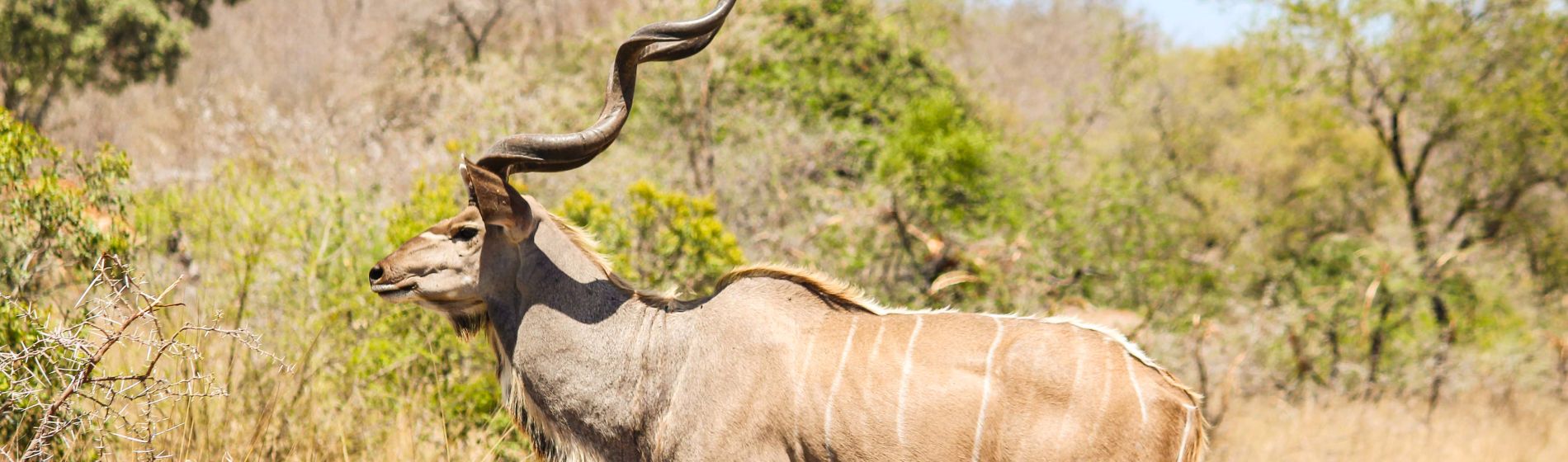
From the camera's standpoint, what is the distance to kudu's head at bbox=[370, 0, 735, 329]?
11.2 ft

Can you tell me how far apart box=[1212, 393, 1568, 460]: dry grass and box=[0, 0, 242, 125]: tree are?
14756 millimetres

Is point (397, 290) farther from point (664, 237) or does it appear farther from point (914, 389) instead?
point (664, 237)

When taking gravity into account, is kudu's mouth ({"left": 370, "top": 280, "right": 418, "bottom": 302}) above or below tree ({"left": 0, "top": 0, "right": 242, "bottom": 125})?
below

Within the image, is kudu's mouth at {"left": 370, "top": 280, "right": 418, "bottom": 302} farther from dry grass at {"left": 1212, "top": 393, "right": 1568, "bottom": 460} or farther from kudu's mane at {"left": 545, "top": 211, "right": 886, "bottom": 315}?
dry grass at {"left": 1212, "top": 393, "right": 1568, "bottom": 460}

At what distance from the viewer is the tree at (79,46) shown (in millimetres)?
14891

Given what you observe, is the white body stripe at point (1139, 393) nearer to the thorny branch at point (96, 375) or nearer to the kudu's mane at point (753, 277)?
the kudu's mane at point (753, 277)

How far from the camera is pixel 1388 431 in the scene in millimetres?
7629

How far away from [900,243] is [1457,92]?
269 inches

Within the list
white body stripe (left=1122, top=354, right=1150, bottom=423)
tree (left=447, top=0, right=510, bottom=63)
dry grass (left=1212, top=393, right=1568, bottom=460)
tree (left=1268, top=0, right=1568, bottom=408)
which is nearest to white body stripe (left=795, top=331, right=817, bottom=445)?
white body stripe (left=1122, top=354, right=1150, bottom=423)

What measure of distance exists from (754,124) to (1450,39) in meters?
7.07

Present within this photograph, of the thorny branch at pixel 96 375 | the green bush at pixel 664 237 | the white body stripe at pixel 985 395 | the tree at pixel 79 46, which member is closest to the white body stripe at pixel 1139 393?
the white body stripe at pixel 985 395

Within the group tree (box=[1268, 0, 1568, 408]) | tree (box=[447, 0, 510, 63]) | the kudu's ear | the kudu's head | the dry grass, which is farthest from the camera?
tree (box=[447, 0, 510, 63])

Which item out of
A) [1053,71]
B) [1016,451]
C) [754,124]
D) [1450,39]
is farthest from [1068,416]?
[1053,71]

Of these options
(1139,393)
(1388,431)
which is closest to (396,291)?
(1139,393)
